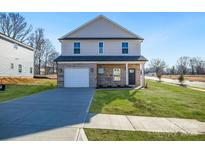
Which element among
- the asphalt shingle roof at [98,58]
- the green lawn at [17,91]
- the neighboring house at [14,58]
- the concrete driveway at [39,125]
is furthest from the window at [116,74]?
the neighboring house at [14,58]

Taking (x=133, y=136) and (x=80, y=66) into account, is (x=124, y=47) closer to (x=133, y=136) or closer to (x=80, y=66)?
(x=80, y=66)

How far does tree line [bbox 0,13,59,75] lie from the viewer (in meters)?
45.1

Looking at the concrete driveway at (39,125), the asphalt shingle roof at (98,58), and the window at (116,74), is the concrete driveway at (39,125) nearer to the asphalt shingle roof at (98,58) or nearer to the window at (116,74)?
the asphalt shingle roof at (98,58)

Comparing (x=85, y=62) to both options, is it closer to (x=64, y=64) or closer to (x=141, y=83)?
(x=64, y=64)

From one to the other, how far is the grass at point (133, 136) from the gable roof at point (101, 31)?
673 inches

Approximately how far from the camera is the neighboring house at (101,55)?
20156 millimetres

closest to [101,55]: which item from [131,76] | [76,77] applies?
[76,77]

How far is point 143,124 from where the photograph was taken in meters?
6.35

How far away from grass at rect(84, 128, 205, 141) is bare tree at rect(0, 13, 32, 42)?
156 ft

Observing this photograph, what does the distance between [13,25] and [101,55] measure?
3470 cm

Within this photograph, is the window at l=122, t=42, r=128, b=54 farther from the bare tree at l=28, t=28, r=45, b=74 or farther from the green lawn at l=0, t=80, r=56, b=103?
the bare tree at l=28, t=28, r=45, b=74

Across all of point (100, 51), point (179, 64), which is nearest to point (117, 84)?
point (100, 51)

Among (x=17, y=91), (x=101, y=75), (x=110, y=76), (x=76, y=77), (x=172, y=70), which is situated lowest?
(x=17, y=91)
